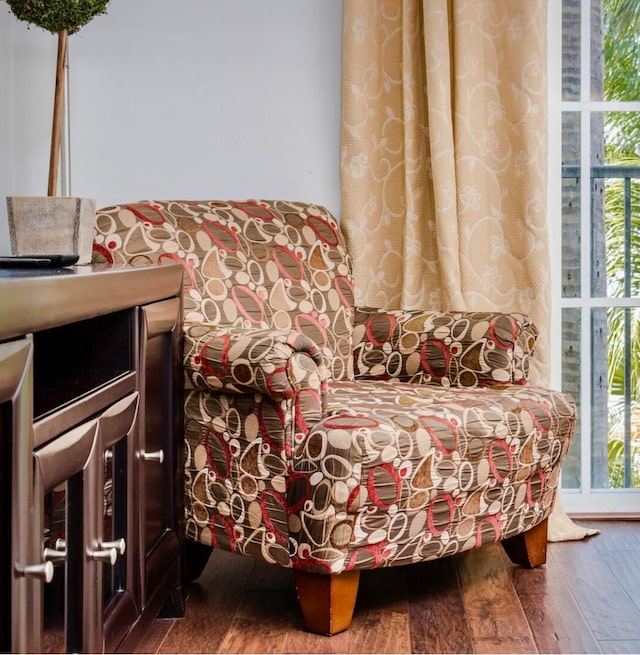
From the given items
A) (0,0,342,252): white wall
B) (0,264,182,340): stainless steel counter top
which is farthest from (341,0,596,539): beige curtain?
(0,264,182,340): stainless steel counter top

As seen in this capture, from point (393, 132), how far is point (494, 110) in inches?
12.0

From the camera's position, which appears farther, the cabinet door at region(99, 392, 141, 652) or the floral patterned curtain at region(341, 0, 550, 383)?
the floral patterned curtain at region(341, 0, 550, 383)

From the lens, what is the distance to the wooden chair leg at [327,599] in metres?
1.65

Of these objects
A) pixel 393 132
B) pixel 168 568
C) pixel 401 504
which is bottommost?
pixel 168 568

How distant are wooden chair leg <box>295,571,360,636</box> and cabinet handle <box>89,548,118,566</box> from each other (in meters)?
A: 0.65

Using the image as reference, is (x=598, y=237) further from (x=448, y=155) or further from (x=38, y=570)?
(x=38, y=570)

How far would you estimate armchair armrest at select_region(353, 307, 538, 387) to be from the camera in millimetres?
2088

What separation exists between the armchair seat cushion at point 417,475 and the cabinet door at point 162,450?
238 mm

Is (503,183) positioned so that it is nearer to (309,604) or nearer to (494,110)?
(494,110)

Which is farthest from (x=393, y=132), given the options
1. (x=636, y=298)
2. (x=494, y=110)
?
(x=636, y=298)

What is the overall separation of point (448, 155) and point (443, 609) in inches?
50.0

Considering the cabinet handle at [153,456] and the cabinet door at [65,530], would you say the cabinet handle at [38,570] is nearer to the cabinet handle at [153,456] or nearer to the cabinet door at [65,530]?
the cabinet door at [65,530]

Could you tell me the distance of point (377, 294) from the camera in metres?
2.53

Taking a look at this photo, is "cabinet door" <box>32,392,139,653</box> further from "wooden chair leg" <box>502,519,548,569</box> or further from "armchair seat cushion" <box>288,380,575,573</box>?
"wooden chair leg" <box>502,519,548,569</box>
